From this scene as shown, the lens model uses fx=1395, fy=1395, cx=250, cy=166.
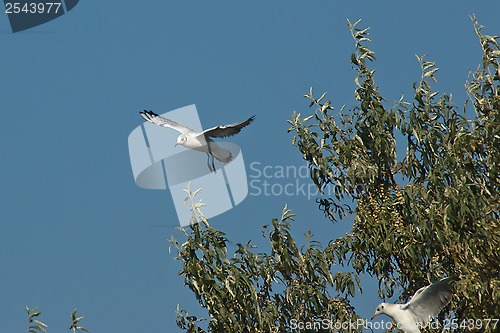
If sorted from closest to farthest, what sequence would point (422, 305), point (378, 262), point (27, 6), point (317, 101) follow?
point (422, 305), point (378, 262), point (317, 101), point (27, 6)

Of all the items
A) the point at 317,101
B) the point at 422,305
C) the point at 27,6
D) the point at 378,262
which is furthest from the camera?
the point at 27,6

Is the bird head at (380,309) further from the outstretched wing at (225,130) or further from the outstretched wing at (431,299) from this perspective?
the outstretched wing at (225,130)

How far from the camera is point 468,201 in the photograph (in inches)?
732

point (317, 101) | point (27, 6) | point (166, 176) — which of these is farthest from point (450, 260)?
point (27, 6)

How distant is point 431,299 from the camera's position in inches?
715

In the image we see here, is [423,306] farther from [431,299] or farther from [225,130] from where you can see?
[225,130]

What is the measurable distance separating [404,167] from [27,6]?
27.6 feet

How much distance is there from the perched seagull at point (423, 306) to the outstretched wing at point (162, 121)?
16.1 ft

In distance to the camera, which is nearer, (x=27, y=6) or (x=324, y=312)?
(x=324, y=312)

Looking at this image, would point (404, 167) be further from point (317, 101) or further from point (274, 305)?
point (274, 305)

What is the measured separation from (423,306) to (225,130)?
4444 mm
